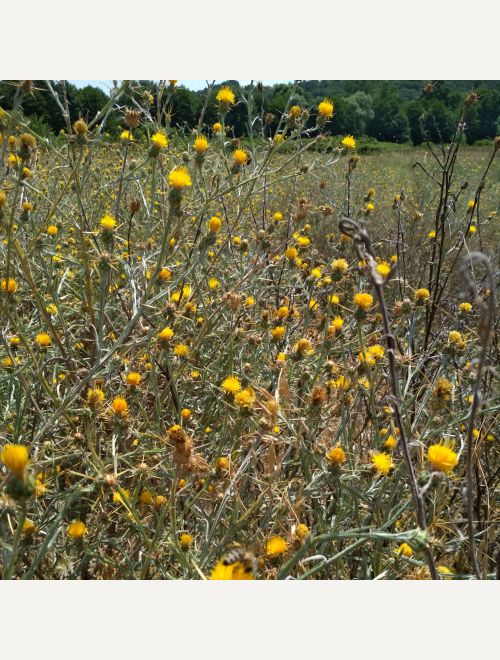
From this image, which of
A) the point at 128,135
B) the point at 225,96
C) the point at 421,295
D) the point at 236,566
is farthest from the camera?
the point at 225,96

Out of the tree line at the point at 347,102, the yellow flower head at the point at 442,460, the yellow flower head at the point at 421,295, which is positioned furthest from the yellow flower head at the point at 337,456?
the tree line at the point at 347,102

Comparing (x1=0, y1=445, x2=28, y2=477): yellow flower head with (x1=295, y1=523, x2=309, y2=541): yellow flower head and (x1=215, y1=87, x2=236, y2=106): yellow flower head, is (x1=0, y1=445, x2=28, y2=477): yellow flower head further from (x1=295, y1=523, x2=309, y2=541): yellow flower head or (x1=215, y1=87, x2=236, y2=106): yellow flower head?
(x1=215, y1=87, x2=236, y2=106): yellow flower head

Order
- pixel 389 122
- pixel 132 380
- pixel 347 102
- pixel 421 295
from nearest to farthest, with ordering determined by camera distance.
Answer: pixel 132 380, pixel 421 295, pixel 347 102, pixel 389 122

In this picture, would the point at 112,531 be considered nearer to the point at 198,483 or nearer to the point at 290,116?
the point at 198,483

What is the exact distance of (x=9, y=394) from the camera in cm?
180

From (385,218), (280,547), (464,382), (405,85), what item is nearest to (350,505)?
(280,547)

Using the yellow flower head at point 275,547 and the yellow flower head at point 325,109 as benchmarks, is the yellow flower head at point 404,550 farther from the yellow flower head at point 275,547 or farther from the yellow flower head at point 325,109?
the yellow flower head at point 325,109

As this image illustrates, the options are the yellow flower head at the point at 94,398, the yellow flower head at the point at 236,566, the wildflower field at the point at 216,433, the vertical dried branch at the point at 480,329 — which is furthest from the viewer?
the yellow flower head at the point at 94,398

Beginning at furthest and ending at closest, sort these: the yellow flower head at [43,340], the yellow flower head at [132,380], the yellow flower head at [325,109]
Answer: the yellow flower head at [325,109]
the yellow flower head at [43,340]
the yellow flower head at [132,380]

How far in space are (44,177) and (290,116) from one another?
84.8 inches

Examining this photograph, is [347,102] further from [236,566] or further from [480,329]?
[236,566]

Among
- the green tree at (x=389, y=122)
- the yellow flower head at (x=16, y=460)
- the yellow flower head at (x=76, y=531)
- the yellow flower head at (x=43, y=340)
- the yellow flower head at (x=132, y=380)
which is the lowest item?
the yellow flower head at (x=76, y=531)

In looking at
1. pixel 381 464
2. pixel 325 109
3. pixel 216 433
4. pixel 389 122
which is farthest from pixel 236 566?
pixel 389 122

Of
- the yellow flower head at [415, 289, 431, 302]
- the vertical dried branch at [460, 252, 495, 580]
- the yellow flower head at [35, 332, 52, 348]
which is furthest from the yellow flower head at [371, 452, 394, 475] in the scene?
the yellow flower head at [35, 332, 52, 348]
